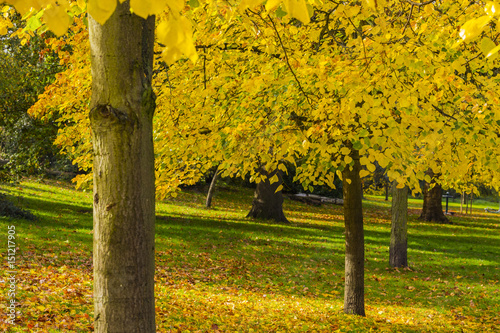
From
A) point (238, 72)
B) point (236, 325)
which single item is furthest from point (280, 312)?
point (238, 72)

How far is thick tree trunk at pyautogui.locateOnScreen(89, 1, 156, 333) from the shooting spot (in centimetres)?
268

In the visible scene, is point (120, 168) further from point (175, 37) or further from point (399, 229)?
point (399, 229)

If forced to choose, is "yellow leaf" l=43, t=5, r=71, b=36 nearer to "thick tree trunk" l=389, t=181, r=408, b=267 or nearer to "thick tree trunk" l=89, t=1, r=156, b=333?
"thick tree trunk" l=89, t=1, r=156, b=333

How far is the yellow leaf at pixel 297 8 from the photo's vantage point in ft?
5.29

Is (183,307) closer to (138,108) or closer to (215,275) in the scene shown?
(215,275)

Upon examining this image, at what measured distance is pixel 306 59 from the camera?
17.1ft

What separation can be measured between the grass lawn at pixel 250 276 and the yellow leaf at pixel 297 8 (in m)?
4.70

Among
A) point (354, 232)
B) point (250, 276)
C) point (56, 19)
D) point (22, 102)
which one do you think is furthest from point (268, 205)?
point (56, 19)

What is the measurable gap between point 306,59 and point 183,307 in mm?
4482

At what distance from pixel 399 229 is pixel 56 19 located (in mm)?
12490

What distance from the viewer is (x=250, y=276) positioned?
1071 cm

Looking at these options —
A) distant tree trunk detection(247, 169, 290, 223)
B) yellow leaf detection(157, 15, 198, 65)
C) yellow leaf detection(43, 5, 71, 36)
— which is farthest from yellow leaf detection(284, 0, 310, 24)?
distant tree trunk detection(247, 169, 290, 223)

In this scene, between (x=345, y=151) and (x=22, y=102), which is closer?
(x=345, y=151)

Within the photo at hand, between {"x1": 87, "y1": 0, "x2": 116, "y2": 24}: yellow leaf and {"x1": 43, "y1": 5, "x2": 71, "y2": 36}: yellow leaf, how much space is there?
0.22 metres
